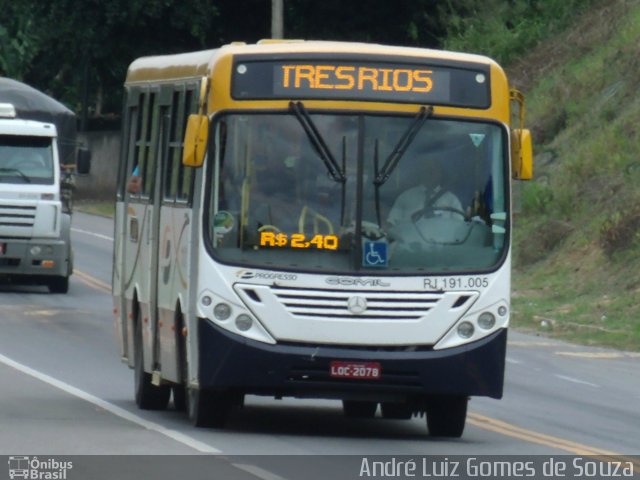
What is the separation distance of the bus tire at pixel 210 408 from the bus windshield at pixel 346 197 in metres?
1.08

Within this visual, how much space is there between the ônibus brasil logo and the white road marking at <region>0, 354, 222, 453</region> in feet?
3.70

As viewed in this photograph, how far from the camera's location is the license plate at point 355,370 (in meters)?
12.9

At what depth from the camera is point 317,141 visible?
43.2 ft

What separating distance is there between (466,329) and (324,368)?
1050 mm

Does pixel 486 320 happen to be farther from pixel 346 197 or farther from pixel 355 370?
pixel 346 197

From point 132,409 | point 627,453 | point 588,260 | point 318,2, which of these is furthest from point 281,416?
point 318,2

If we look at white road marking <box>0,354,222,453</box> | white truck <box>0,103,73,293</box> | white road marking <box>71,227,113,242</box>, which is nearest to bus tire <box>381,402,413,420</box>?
white road marking <box>0,354,222,453</box>

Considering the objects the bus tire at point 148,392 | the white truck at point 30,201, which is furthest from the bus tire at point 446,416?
the white truck at point 30,201

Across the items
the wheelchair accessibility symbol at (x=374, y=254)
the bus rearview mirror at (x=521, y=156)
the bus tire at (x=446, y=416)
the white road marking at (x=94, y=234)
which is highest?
the bus rearview mirror at (x=521, y=156)

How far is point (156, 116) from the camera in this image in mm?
15219

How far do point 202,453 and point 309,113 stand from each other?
105 inches

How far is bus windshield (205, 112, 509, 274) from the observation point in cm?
1307

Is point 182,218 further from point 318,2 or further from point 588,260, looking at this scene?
point 318,2

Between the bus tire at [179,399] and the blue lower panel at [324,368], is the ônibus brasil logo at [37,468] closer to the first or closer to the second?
the blue lower panel at [324,368]
